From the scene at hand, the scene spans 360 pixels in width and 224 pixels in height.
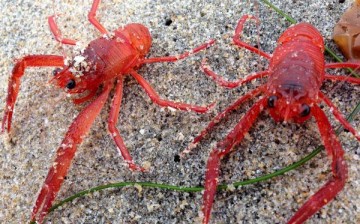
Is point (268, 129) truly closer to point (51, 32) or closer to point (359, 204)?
point (359, 204)

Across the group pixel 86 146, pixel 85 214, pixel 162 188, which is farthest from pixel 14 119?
pixel 162 188

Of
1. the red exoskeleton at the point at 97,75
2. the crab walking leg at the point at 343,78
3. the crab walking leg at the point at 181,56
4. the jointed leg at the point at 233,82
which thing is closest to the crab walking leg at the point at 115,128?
the red exoskeleton at the point at 97,75

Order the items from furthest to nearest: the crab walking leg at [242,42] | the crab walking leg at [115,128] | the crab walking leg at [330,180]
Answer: the crab walking leg at [242,42]
the crab walking leg at [115,128]
the crab walking leg at [330,180]

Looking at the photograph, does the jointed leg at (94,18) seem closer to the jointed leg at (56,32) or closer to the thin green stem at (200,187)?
the jointed leg at (56,32)

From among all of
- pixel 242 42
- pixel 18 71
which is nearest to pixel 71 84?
pixel 18 71

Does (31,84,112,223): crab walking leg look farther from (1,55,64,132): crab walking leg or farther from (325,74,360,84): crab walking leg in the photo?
(325,74,360,84): crab walking leg

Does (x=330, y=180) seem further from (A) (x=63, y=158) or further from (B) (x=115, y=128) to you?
(A) (x=63, y=158)
